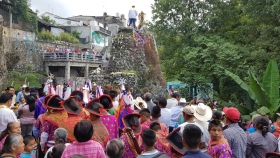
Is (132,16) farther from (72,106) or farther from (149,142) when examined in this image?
(149,142)

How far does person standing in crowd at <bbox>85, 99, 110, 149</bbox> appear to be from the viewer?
4.55 m

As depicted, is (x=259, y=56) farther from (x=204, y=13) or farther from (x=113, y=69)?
(x=113, y=69)

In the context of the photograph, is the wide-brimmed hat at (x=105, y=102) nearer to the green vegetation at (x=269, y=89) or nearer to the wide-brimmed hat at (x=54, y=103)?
the wide-brimmed hat at (x=54, y=103)

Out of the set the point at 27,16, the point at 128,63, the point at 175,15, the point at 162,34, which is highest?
the point at 27,16

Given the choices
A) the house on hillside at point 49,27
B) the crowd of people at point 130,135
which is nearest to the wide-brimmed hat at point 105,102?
the crowd of people at point 130,135

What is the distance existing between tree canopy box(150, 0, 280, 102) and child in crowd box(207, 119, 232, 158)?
8597mm

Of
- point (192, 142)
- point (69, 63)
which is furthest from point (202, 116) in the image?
point (69, 63)

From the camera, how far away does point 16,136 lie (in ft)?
11.9

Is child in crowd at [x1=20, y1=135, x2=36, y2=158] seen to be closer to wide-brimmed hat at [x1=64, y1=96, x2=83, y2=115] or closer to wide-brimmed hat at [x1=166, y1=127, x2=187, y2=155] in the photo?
wide-brimmed hat at [x1=64, y1=96, x2=83, y2=115]

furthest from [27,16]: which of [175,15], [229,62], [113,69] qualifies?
[229,62]

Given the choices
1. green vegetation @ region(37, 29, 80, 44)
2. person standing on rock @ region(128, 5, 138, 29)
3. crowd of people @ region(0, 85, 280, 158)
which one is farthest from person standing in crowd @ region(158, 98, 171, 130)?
green vegetation @ region(37, 29, 80, 44)

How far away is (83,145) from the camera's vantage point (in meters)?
3.53

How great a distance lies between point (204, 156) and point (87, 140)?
144cm

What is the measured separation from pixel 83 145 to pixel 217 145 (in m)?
1.80
